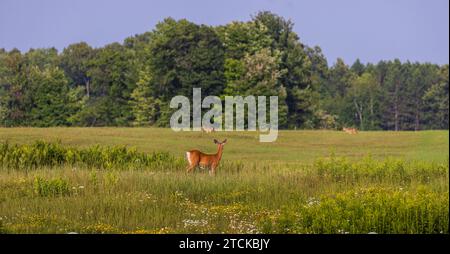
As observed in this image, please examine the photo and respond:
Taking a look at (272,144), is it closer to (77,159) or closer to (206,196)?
(77,159)

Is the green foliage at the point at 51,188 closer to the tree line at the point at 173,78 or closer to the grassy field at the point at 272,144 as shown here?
the grassy field at the point at 272,144

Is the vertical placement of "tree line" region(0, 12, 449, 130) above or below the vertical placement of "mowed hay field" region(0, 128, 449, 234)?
above

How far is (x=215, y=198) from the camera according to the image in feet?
64.2

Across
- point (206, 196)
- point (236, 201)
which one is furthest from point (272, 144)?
point (236, 201)

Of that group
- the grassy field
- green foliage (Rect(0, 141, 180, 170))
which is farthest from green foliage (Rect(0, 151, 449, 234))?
the grassy field

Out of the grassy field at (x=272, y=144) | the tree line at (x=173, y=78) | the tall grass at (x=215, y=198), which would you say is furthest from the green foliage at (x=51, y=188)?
the tree line at (x=173, y=78)

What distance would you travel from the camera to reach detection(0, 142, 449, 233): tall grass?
1513 cm

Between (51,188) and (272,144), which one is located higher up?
(51,188)

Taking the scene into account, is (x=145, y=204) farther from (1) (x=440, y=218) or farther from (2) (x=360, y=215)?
(1) (x=440, y=218)

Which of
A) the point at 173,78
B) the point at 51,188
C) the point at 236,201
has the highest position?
the point at 173,78

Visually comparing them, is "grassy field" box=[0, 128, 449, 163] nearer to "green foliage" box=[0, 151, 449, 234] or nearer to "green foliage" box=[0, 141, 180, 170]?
"green foliage" box=[0, 141, 180, 170]

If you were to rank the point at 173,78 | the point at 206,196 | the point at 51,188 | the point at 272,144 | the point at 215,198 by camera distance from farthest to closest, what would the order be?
the point at 173,78 < the point at 272,144 < the point at 206,196 < the point at 215,198 < the point at 51,188
